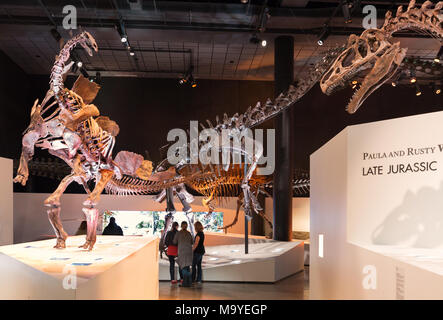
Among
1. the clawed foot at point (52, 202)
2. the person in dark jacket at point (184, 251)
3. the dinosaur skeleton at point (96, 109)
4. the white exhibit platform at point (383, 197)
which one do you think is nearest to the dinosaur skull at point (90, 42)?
the dinosaur skeleton at point (96, 109)

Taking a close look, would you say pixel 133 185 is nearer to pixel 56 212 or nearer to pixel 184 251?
pixel 184 251

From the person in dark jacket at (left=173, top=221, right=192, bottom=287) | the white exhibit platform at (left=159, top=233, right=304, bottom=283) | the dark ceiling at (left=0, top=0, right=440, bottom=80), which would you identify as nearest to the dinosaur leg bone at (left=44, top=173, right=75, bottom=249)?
the person in dark jacket at (left=173, top=221, right=192, bottom=287)

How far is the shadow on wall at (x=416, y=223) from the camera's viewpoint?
4027 mm

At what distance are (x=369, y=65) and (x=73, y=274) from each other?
2980 mm

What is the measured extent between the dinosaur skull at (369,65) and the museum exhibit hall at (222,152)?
1 cm

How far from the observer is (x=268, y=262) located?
27.8 ft

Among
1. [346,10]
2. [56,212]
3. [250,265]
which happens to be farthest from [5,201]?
[346,10]

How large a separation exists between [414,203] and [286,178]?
6.35m

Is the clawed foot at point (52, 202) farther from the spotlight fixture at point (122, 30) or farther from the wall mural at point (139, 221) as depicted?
the wall mural at point (139, 221)

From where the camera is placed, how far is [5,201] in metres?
6.97

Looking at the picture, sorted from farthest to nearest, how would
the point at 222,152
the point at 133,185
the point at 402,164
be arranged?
the point at 222,152, the point at 133,185, the point at 402,164

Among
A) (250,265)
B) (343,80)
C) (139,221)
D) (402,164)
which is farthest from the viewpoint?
(139,221)
